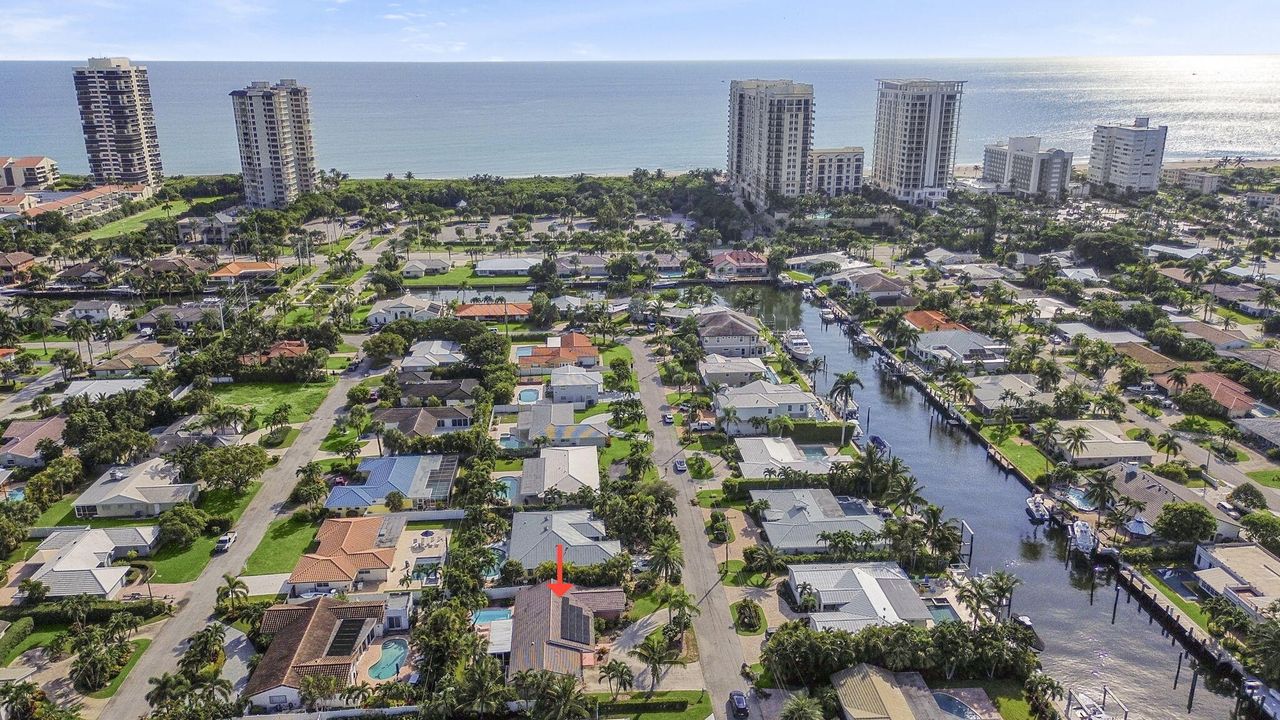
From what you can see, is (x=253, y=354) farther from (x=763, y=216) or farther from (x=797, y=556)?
(x=763, y=216)

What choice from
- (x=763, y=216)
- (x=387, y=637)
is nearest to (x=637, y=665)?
(x=387, y=637)

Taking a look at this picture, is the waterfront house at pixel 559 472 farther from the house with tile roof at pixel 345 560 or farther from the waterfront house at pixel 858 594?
the waterfront house at pixel 858 594

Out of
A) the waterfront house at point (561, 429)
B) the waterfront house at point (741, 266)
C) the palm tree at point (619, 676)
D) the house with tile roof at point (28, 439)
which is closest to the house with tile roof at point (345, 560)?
the waterfront house at point (561, 429)

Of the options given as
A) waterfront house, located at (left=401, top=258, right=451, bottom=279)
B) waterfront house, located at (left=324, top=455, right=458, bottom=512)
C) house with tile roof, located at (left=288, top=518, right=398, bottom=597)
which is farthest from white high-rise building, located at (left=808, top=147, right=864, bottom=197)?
house with tile roof, located at (left=288, top=518, right=398, bottom=597)

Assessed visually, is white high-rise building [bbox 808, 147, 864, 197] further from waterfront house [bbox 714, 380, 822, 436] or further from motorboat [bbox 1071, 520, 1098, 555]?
motorboat [bbox 1071, 520, 1098, 555]

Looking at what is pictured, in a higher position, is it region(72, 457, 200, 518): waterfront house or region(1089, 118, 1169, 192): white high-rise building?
region(1089, 118, 1169, 192): white high-rise building

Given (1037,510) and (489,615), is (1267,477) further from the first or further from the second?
(489,615)
